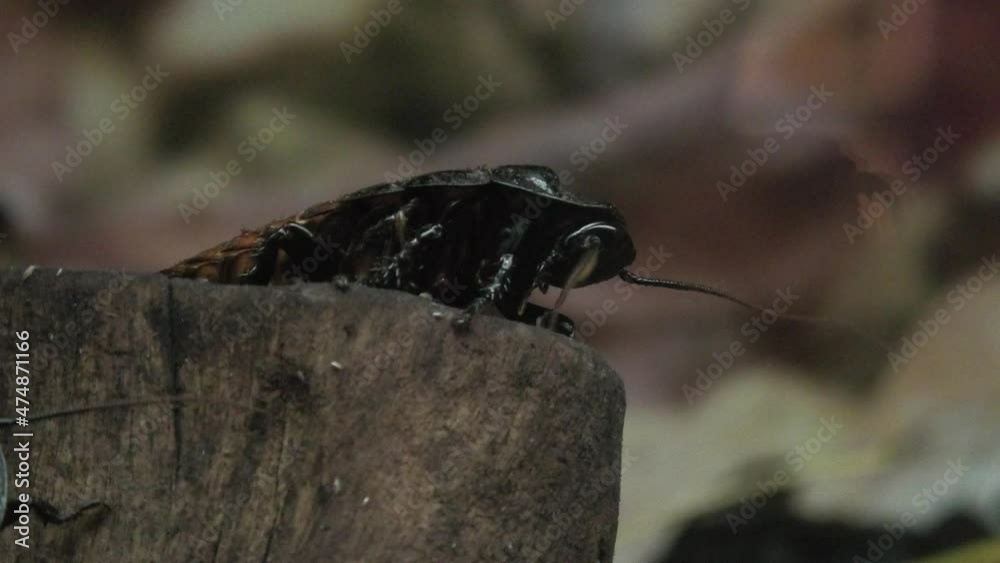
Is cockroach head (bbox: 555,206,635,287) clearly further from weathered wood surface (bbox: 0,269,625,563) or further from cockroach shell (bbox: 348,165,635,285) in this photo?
weathered wood surface (bbox: 0,269,625,563)

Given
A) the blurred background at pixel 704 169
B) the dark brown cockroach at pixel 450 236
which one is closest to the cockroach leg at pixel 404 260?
the dark brown cockroach at pixel 450 236

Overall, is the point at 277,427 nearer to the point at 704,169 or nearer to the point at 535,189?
the point at 535,189

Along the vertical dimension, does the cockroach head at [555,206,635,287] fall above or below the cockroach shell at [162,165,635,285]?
below

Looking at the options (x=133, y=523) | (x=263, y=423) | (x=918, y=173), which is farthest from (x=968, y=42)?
(x=133, y=523)

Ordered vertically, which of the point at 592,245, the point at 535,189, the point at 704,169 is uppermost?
the point at 535,189

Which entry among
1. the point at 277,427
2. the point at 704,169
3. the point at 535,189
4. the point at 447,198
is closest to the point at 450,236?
the point at 447,198

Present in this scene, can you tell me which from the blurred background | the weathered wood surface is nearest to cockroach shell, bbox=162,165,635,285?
the weathered wood surface
